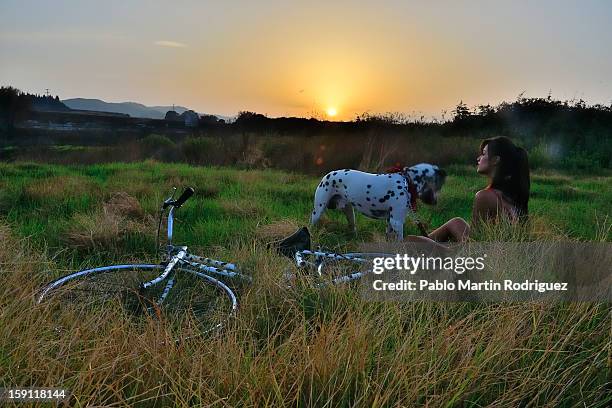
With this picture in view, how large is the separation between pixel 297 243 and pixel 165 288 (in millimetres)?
1134

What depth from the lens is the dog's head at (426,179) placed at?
639 cm

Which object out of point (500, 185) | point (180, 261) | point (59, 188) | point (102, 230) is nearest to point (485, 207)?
point (500, 185)

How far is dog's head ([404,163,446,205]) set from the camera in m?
6.39

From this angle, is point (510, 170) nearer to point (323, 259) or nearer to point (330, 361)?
point (323, 259)

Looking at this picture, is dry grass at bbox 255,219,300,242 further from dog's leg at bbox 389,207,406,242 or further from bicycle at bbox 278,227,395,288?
bicycle at bbox 278,227,395,288

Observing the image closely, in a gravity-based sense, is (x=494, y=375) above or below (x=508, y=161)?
below

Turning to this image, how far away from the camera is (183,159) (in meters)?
18.7

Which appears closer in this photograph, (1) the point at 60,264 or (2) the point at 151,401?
(2) the point at 151,401

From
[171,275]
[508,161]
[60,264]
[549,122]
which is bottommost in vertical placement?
[60,264]

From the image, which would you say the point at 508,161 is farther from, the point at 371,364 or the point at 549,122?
the point at 549,122

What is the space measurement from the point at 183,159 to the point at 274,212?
11.5 meters

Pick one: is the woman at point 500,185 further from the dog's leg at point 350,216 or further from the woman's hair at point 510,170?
the dog's leg at point 350,216

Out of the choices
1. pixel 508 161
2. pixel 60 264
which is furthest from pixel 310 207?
pixel 60 264

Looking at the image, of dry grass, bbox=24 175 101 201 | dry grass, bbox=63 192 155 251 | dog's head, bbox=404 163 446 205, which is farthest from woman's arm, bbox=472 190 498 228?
dry grass, bbox=24 175 101 201
